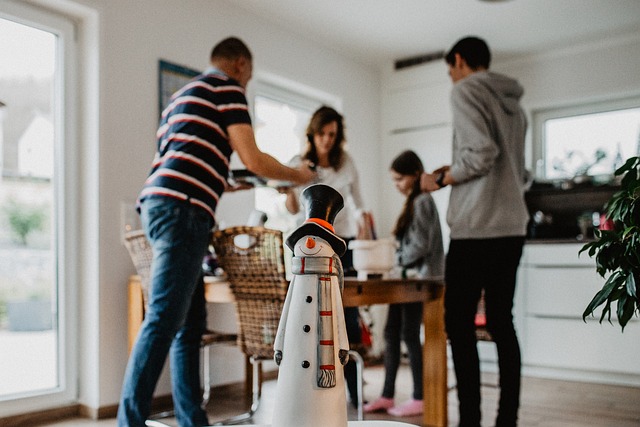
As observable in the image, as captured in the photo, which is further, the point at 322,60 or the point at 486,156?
the point at 322,60

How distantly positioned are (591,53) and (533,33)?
478 mm

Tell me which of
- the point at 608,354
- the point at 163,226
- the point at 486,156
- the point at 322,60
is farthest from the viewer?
the point at 322,60

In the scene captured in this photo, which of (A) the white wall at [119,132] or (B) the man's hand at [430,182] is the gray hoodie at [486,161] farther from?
(A) the white wall at [119,132]

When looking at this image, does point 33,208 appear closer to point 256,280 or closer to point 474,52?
point 256,280

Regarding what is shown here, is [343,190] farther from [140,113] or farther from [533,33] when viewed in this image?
[533,33]

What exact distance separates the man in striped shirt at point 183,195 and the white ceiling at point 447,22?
71.7 inches

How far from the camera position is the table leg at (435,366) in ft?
6.90

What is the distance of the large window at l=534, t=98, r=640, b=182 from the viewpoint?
4008mm

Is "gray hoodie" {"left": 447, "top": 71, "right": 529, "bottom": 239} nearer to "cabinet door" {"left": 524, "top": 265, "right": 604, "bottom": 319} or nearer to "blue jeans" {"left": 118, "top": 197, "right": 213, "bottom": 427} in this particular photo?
"blue jeans" {"left": 118, "top": 197, "right": 213, "bottom": 427}

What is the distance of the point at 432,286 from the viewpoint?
2158mm

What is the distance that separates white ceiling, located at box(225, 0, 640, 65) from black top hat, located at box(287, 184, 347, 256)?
290 centimetres

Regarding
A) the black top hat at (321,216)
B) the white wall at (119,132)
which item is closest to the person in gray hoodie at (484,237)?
the black top hat at (321,216)

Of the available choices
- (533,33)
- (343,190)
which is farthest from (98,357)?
(533,33)

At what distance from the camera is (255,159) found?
180 centimetres
